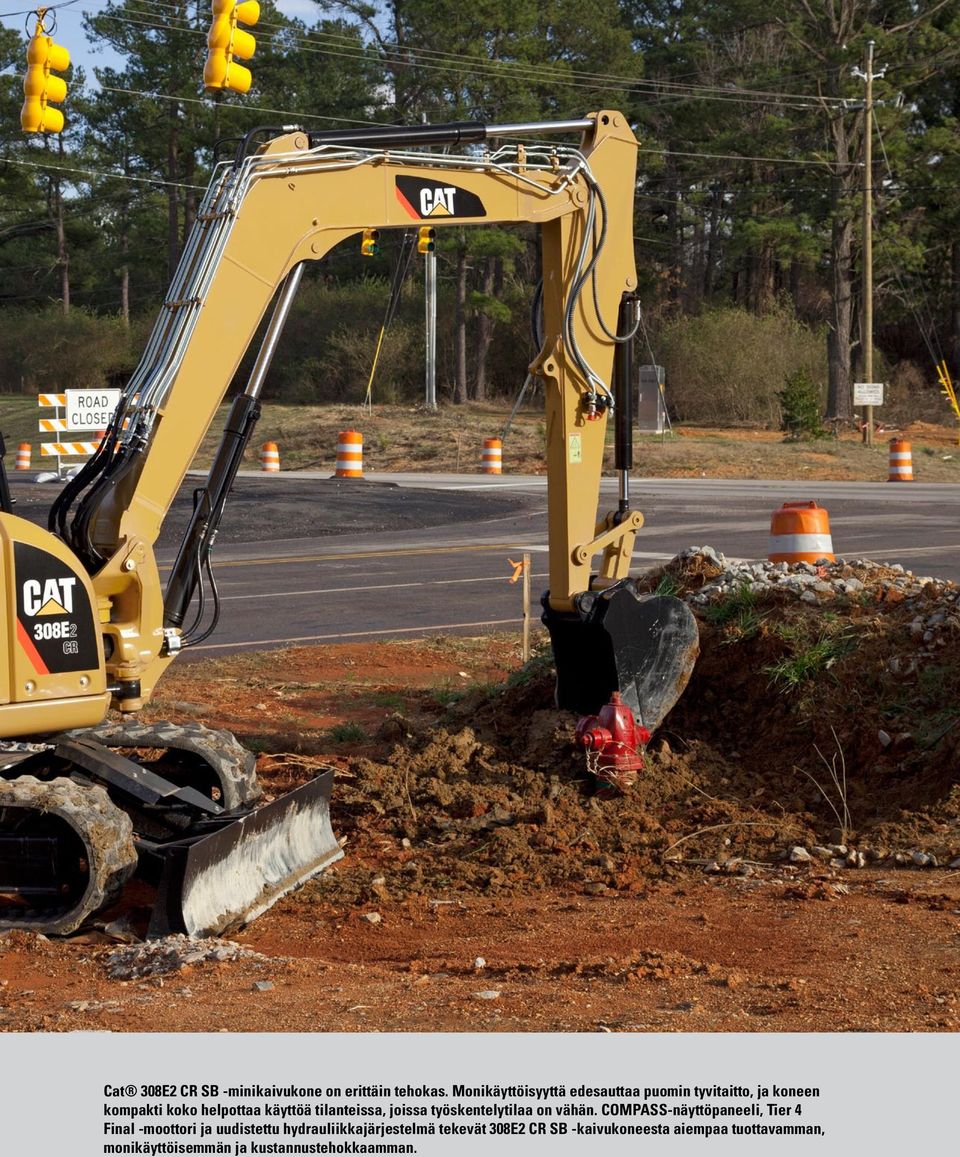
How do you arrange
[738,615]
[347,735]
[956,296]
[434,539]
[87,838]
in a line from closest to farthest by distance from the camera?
[87,838]
[738,615]
[347,735]
[434,539]
[956,296]

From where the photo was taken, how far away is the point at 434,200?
7871mm

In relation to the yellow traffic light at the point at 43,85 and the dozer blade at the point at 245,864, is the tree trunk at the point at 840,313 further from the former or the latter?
the dozer blade at the point at 245,864

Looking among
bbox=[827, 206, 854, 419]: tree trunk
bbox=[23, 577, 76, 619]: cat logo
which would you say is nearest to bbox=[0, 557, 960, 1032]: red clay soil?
bbox=[23, 577, 76, 619]: cat logo

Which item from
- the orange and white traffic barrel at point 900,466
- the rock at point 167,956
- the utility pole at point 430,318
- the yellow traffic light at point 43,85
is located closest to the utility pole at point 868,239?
the orange and white traffic barrel at point 900,466

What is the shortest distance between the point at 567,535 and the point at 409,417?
38124 millimetres

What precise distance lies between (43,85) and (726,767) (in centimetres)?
614

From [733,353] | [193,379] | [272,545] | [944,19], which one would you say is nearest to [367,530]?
[272,545]

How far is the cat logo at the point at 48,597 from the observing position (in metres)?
6.32

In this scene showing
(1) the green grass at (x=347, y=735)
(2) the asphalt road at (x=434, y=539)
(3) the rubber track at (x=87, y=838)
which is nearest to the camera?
(3) the rubber track at (x=87, y=838)

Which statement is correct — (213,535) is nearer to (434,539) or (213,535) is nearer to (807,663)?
(807,663)

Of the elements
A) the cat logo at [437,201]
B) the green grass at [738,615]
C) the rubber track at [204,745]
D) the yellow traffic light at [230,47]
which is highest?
the yellow traffic light at [230,47]

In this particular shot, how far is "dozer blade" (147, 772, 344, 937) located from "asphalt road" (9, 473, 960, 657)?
20.1ft

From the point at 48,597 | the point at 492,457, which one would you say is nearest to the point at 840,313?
Answer: the point at 492,457

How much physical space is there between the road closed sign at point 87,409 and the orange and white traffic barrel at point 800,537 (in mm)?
20258
